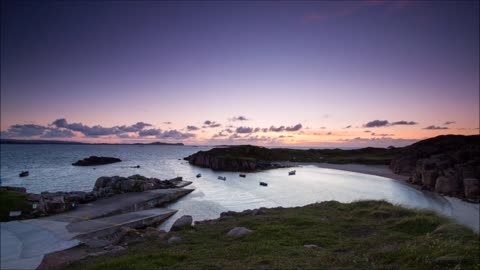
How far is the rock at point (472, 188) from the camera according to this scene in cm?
4421

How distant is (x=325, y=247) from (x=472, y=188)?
148ft

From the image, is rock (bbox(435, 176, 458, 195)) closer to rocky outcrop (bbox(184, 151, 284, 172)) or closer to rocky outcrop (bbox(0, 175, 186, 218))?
rocky outcrop (bbox(0, 175, 186, 218))

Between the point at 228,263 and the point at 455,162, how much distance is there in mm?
66992

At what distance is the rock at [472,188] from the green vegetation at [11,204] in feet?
220

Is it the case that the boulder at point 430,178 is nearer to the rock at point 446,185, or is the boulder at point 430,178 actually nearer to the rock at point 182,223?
the rock at point 446,185

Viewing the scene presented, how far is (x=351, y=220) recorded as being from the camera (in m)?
23.0

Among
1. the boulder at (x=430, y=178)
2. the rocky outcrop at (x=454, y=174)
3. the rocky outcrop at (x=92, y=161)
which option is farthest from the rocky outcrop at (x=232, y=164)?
the boulder at (x=430, y=178)

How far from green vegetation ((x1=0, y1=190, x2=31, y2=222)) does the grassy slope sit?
25452mm

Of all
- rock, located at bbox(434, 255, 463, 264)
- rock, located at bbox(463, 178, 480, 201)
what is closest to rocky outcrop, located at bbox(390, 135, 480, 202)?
rock, located at bbox(463, 178, 480, 201)

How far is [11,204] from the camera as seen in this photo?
121 feet

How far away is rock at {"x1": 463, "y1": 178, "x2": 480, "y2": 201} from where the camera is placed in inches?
1740

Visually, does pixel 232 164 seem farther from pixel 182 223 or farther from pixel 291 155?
pixel 182 223

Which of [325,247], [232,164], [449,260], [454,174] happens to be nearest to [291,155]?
[232,164]

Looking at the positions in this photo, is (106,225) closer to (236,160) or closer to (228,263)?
(228,263)
